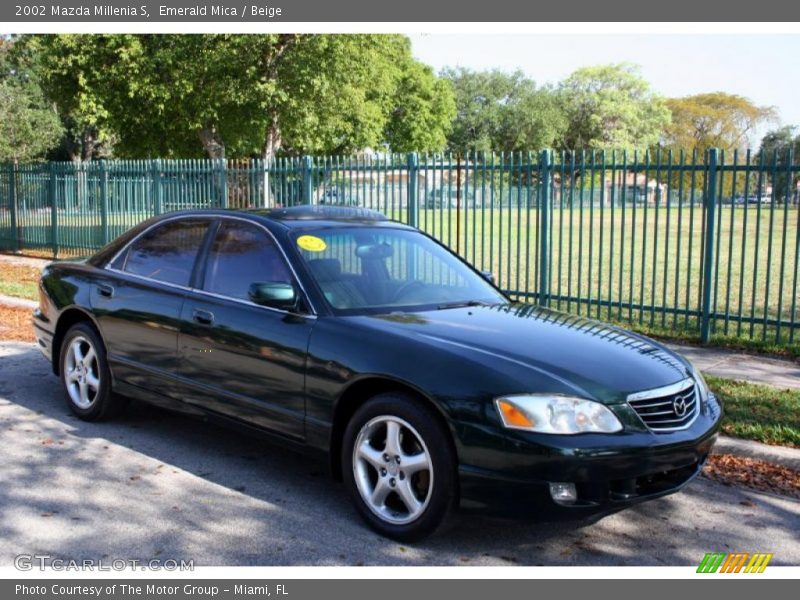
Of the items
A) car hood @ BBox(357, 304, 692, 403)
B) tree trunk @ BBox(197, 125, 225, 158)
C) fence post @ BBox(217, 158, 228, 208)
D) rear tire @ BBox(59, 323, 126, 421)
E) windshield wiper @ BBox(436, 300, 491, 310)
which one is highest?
tree trunk @ BBox(197, 125, 225, 158)

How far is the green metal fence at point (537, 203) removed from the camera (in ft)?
31.8

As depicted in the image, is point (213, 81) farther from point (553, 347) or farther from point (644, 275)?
point (553, 347)

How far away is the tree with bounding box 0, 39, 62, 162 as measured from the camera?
4688 centimetres

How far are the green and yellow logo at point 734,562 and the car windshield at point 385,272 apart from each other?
2.01 metres

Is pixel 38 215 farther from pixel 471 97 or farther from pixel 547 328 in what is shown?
pixel 471 97

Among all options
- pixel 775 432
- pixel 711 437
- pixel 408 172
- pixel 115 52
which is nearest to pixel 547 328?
pixel 711 437

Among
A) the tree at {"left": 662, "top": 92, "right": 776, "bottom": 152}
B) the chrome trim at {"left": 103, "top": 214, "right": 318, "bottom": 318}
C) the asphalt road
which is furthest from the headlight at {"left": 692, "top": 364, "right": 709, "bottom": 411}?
the tree at {"left": 662, "top": 92, "right": 776, "bottom": 152}

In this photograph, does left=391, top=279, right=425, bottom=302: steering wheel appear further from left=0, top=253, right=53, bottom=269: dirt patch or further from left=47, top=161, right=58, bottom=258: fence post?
left=47, top=161, right=58, bottom=258: fence post

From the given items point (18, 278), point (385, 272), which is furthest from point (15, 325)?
point (385, 272)

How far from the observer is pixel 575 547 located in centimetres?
434

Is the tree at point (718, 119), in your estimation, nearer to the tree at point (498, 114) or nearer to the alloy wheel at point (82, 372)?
the tree at point (498, 114)

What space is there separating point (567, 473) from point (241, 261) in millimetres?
2588

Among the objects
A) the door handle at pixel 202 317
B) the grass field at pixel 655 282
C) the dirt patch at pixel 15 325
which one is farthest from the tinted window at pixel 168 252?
the grass field at pixel 655 282

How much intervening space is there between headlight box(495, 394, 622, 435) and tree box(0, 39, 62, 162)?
44.7m
